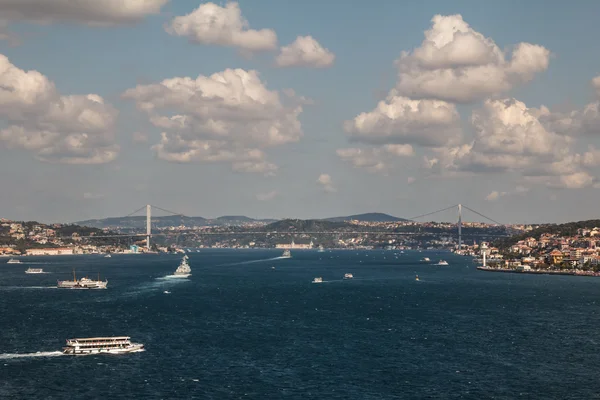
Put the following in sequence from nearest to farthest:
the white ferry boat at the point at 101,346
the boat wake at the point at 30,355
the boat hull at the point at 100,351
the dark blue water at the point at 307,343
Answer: the dark blue water at the point at 307,343 < the boat wake at the point at 30,355 < the boat hull at the point at 100,351 < the white ferry boat at the point at 101,346

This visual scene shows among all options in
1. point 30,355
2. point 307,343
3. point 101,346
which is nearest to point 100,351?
point 101,346

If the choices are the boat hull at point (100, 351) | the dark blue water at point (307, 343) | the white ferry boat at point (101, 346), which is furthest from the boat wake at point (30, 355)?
the white ferry boat at point (101, 346)

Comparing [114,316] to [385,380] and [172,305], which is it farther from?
[385,380]

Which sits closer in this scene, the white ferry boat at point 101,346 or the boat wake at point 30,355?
the boat wake at point 30,355

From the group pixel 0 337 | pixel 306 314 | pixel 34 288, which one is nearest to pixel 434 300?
pixel 306 314

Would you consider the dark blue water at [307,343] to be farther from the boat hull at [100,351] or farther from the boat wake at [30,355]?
the boat hull at [100,351]

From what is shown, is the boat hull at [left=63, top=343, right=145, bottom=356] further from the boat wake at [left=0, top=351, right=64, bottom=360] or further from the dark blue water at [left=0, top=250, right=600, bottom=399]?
the dark blue water at [left=0, top=250, right=600, bottom=399]
